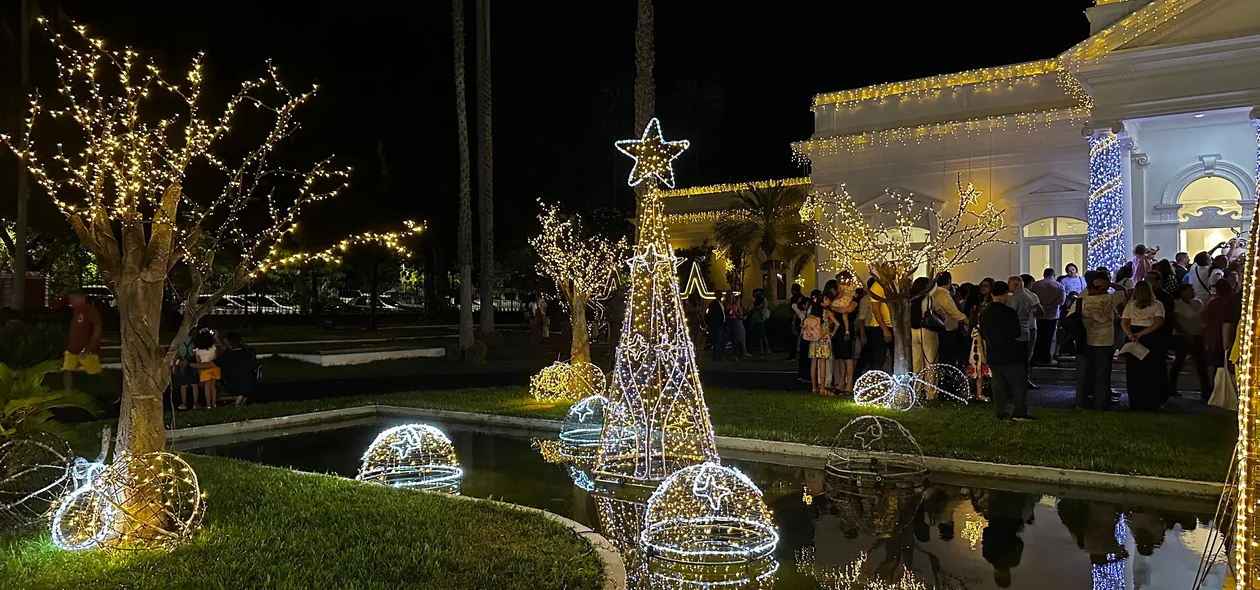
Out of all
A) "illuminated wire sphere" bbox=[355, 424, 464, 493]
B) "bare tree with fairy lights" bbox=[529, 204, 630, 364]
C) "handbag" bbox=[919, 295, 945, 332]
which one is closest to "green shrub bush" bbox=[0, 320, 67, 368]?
"illuminated wire sphere" bbox=[355, 424, 464, 493]

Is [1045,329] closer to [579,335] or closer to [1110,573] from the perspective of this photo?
[579,335]

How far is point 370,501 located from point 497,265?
35.9 metres

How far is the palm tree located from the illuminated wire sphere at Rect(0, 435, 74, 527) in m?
28.9

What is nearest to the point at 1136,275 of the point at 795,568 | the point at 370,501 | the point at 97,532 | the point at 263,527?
the point at 795,568

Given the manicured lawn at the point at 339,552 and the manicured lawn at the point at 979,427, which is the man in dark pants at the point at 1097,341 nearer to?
the manicured lawn at the point at 979,427

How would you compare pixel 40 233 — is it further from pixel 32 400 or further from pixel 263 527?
pixel 263 527

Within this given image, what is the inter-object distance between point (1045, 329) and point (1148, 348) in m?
3.99

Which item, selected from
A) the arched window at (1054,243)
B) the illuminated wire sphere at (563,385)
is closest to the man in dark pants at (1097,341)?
the illuminated wire sphere at (563,385)

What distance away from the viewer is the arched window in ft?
77.6

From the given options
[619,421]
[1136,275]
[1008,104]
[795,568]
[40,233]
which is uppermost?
[1008,104]

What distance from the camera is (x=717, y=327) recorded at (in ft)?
70.0

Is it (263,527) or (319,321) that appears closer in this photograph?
(263,527)

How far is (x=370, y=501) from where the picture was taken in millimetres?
7645

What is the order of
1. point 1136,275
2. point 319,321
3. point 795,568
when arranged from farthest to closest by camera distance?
point 319,321, point 1136,275, point 795,568
